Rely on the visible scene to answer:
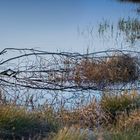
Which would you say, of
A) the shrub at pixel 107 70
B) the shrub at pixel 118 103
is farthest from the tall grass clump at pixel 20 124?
the shrub at pixel 107 70

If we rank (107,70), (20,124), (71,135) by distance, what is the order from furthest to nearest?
(107,70) → (20,124) → (71,135)

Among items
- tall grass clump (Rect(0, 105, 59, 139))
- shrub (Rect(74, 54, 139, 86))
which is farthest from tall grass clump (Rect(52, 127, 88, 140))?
shrub (Rect(74, 54, 139, 86))

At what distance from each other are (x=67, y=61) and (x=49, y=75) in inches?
14.5

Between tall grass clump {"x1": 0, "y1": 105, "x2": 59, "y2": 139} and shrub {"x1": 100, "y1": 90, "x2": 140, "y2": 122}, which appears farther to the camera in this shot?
shrub {"x1": 100, "y1": 90, "x2": 140, "y2": 122}


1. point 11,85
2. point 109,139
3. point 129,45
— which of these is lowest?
point 109,139

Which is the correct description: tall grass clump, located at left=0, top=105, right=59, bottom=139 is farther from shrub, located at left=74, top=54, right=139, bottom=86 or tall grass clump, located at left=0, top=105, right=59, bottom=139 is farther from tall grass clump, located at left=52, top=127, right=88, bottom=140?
shrub, located at left=74, top=54, right=139, bottom=86

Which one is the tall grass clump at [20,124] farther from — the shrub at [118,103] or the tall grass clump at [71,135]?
the shrub at [118,103]

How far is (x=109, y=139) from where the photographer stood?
639 centimetres

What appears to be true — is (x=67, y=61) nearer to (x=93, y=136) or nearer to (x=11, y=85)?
(x=11, y=85)

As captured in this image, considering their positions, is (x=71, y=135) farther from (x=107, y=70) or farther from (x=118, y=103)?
(x=107, y=70)

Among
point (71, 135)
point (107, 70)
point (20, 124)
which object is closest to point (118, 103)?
point (20, 124)

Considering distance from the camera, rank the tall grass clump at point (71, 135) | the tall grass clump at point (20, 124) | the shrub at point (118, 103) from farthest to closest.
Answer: the shrub at point (118, 103), the tall grass clump at point (20, 124), the tall grass clump at point (71, 135)

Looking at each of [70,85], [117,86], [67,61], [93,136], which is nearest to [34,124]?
[93,136]

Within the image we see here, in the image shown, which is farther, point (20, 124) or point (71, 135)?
point (20, 124)
